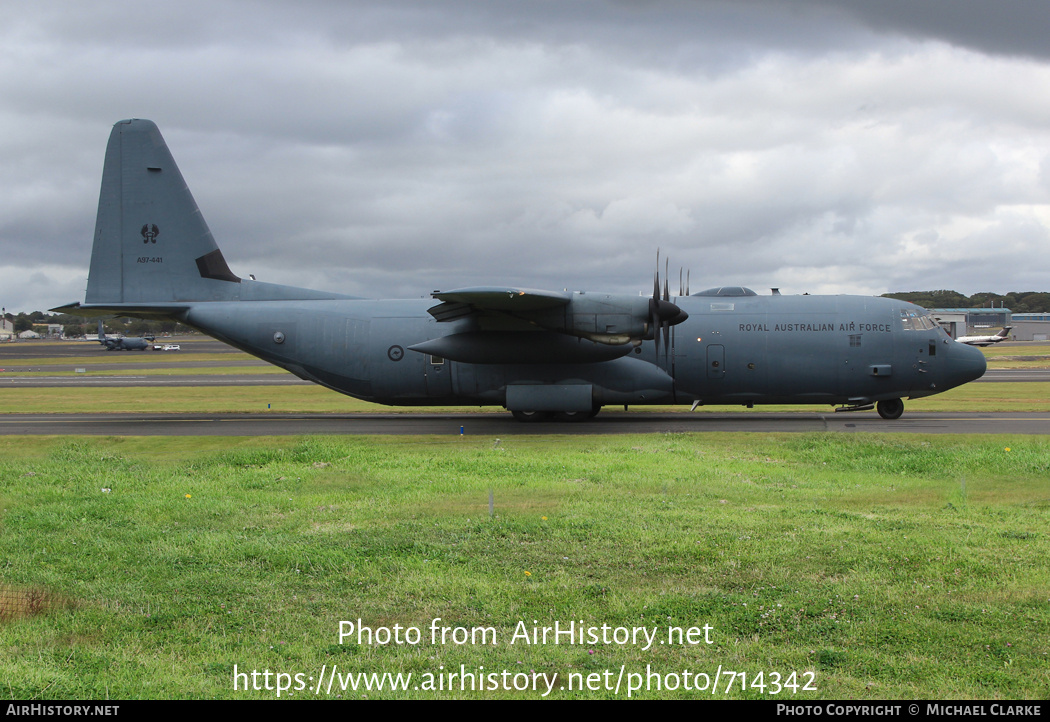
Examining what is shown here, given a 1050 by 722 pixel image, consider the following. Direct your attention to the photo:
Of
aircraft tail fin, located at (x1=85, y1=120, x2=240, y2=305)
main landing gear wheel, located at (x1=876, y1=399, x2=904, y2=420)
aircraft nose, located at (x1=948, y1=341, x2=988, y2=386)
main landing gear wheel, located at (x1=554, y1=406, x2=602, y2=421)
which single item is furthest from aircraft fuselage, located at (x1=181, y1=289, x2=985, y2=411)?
aircraft tail fin, located at (x1=85, y1=120, x2=240, y2=305)

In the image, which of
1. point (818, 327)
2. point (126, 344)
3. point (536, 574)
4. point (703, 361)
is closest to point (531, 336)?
point (703, 361)

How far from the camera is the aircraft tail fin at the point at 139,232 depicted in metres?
28.2

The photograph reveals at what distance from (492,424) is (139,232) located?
1457 centimetres

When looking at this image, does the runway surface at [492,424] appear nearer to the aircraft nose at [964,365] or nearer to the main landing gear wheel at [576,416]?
the main landing gear wheel at [576,416]

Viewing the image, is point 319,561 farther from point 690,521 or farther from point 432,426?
point 432,426

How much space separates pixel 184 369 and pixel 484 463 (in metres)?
56.4

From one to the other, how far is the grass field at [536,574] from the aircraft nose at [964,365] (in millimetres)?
8869

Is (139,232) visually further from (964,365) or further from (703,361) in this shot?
(964,365)

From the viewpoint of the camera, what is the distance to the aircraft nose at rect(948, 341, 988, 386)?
2539 centimetres

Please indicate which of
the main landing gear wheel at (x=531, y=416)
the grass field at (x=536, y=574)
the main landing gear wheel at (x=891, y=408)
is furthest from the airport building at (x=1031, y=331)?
the grass field at (x=536, y=574)

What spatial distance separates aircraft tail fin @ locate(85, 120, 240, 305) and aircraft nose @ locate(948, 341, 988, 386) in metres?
26.1

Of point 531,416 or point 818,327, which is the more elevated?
point 818,327

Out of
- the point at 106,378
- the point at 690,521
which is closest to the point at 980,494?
the point at 690,521

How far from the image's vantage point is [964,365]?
25422mm
